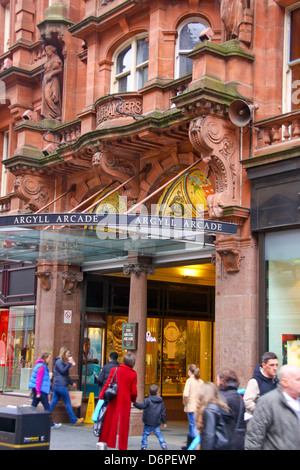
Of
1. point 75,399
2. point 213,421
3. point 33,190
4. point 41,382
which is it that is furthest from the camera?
point 33,190

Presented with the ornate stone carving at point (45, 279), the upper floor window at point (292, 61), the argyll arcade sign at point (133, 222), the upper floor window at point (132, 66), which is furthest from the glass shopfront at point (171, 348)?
the upper floor window at point (292, 61)

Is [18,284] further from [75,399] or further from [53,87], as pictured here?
[53,87]

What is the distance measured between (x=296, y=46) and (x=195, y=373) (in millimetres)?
6798

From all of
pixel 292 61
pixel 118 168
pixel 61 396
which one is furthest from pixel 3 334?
pixel 292 61

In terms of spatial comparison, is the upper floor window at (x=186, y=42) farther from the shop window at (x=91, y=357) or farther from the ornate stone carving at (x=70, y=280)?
the shop window at (x=91, y=357)

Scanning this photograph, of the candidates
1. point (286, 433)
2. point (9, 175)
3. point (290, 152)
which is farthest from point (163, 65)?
point (286, 433)

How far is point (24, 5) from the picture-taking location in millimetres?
23531

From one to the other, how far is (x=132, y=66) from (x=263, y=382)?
10.6 meters

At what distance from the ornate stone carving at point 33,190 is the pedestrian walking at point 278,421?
568 inches

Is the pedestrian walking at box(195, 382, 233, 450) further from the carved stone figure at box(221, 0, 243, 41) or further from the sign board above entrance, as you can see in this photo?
the carved stone figure at box(221, 0, 243, 41)

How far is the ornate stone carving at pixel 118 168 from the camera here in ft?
55.0

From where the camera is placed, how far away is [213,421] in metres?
6.55

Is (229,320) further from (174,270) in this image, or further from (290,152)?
(174,270)

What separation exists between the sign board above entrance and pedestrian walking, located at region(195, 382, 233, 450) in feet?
19.4
